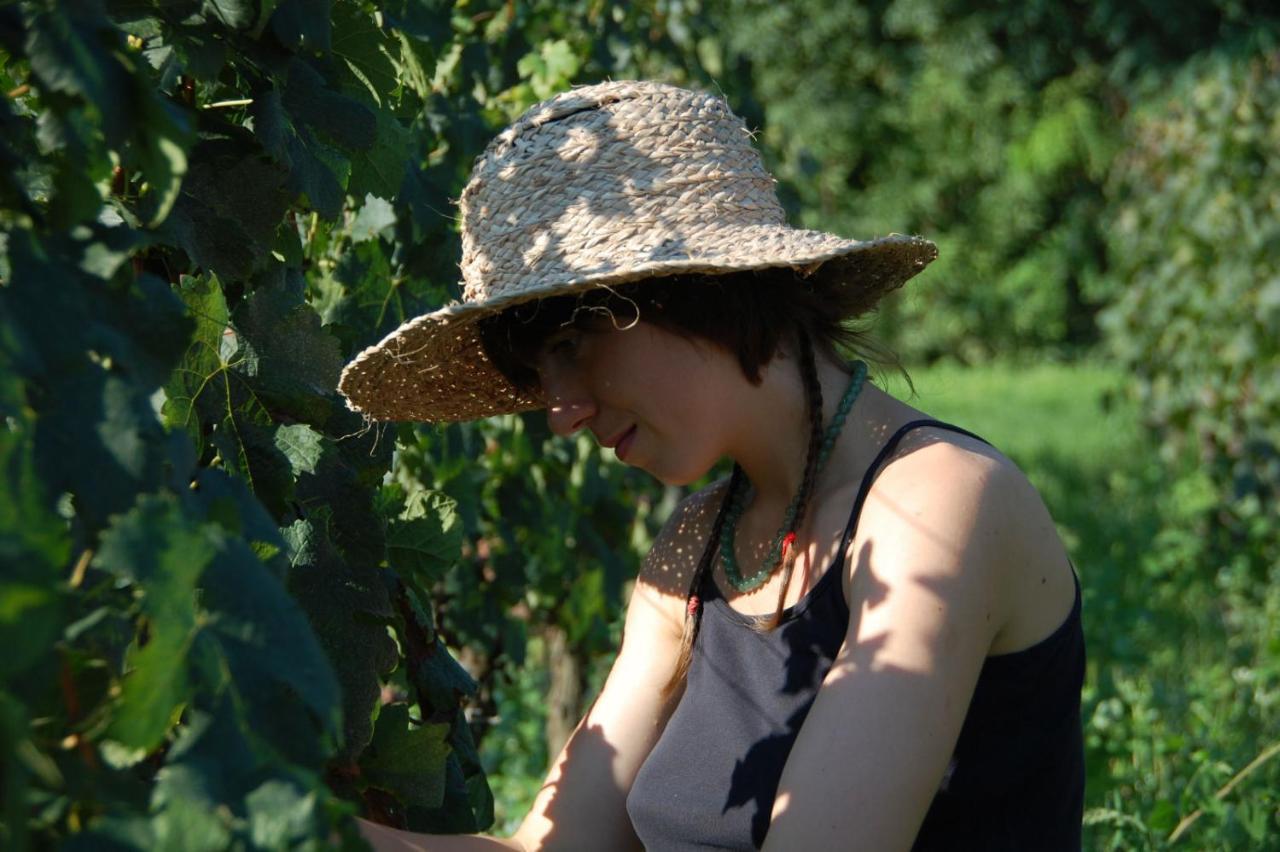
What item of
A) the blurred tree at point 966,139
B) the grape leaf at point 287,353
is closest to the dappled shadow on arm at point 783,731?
the grape leaf at point 287,353

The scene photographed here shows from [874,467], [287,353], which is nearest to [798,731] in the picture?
[874,467]

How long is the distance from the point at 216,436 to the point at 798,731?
643 mm

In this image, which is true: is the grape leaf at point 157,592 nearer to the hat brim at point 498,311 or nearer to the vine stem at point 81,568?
the vine stem at point 81,568

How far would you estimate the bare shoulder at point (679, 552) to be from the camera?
1867 millimetres

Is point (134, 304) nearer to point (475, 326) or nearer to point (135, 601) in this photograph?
point (135, 601)

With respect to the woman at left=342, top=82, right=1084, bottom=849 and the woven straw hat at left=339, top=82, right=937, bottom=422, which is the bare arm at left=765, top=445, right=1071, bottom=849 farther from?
the woven straw hat at left=339, top=82, right=937, bottom=422

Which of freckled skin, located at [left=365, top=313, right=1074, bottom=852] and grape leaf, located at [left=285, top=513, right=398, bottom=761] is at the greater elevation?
grape leaf, located at [left=285, top=513, right=398, bottom=761]

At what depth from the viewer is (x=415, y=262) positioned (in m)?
2.19

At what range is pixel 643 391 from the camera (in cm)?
160

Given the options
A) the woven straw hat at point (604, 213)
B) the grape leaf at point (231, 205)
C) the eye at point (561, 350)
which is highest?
the grape leaf at point (231, 205)

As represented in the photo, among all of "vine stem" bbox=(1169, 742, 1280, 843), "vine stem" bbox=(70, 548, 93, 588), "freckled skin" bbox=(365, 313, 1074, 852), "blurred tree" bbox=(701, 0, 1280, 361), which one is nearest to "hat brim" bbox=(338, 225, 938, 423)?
"freckled skin" bbox=(365, 313, 1074, 852)

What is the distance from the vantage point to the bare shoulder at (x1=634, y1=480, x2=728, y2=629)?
6.13 ft

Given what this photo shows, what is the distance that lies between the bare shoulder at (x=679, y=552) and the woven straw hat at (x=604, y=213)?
1.17ft

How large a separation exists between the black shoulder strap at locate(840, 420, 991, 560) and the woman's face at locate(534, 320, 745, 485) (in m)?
0.15
